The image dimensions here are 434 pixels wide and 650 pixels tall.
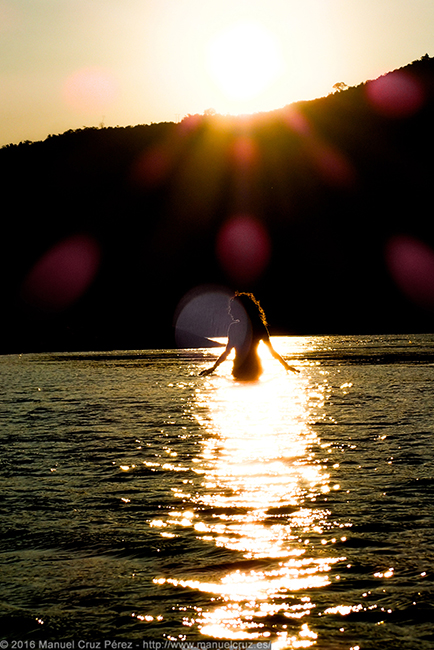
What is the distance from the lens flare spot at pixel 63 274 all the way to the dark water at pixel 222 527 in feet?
245

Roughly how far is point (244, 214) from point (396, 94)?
98.0 feet

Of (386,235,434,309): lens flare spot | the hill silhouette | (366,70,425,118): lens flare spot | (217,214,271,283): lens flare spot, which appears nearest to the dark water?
the hill silhouette

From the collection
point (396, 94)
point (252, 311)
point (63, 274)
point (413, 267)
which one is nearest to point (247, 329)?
point (252, 311)

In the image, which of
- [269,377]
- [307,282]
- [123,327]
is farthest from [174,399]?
[307,282]

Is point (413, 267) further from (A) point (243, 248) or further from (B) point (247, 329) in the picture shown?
(B) point (247, 329)

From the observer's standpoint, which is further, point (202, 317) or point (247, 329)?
point (202, 317)

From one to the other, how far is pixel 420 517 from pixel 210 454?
136 inches

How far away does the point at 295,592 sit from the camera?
15.2 feet

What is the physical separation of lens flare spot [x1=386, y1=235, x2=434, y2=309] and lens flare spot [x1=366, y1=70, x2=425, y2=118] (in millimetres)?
24675

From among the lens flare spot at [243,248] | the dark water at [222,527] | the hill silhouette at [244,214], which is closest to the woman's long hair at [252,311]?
the dark water at [222,527]

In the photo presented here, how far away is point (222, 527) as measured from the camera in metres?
5.98

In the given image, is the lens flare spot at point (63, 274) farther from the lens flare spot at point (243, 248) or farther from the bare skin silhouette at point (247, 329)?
the bare skin silhouette at point (247, 329)

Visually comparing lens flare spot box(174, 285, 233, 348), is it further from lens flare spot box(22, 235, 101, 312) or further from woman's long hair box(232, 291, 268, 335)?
woman's long hair box(232, 291, 268, 335)

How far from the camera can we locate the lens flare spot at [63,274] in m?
88.6
